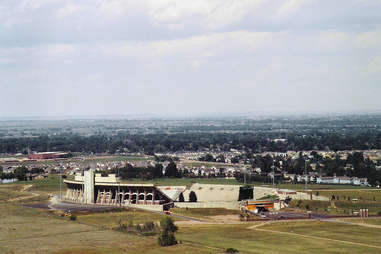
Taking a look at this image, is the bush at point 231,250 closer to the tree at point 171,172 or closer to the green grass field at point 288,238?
the green grass field at point 288,238

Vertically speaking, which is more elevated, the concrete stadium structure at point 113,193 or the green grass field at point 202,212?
the concrete stadium structure at point 113,193

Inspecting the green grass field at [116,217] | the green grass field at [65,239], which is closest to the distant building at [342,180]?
the green grass field at [116,217]

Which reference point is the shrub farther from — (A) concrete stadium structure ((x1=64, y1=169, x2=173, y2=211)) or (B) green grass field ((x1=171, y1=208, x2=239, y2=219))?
(A) concrete stadium structure ((x1=64, y1=169, x2=173, y2=211))

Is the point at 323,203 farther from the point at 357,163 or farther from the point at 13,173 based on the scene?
the point at 13,173

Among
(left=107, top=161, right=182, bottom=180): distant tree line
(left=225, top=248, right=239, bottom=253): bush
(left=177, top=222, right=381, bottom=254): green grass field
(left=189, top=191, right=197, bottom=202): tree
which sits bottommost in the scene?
(left=177, top=222, right=381, bottom=254): green grass field

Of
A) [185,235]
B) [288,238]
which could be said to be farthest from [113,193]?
[288,238]

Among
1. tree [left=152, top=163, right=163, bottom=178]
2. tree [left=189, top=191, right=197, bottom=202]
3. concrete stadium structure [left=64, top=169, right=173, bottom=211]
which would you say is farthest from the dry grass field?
tree [left=152, top=163, right=163, bottom=178]

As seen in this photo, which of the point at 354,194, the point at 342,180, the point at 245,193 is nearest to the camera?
the point at 245,193

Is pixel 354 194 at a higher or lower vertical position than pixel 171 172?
lower

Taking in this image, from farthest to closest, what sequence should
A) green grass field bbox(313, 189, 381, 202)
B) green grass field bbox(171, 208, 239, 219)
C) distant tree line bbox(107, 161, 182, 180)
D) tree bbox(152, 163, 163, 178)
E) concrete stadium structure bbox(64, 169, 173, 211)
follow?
tree bbox(152, 163, 163, 178) < distant tree line bbox(107, 161, 182, 180) < green grass field bbox(313, 189, 381, 202) < concrete stadium structure bbox(64, 169, 173, 211) < green grass field bbox(171, 208, 239, 219)

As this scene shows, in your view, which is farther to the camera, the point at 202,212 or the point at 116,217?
the point at 202,212

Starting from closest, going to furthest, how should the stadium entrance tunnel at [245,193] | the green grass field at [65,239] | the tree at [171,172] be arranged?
the green grass field at [65,239] → the stadium entrance tunnel at [245,193] → the tree at [171,172]

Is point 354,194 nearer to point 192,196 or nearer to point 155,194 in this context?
point 192,196
